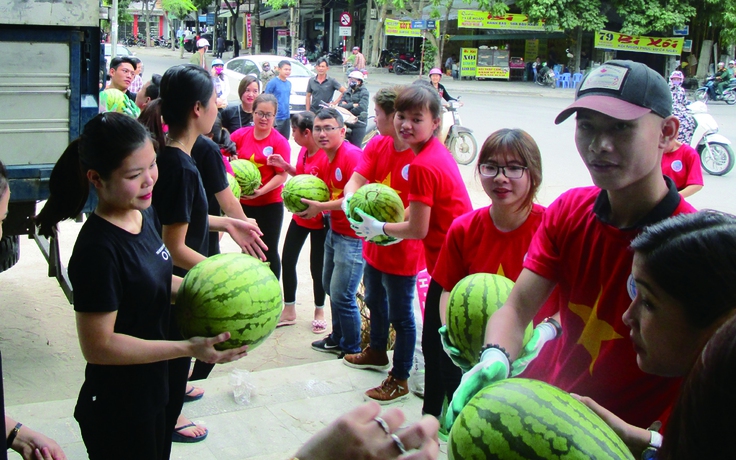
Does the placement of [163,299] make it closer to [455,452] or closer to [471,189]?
[455,452]

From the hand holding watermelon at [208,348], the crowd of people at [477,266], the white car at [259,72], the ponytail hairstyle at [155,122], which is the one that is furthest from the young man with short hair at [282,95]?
the hand holding watermelon at [208,348]

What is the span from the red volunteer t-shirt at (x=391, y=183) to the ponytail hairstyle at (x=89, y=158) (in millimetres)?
2143

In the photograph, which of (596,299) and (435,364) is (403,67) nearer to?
(435,364)

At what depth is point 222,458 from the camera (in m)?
3.75

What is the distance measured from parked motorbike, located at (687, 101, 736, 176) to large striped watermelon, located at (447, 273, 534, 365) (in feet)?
34.1

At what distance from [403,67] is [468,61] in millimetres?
3477

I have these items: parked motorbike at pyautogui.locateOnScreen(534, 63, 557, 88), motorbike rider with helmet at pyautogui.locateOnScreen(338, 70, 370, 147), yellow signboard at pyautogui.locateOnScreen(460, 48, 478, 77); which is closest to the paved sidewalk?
motorbike rider with helmet at pyautogui.locateOnScreen(338, 70, 370, 147)

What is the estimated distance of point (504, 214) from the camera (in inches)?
122

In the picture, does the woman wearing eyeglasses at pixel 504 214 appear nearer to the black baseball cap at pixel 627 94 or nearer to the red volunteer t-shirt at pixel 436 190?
the red volunteer t-shirt at pixel 436 190

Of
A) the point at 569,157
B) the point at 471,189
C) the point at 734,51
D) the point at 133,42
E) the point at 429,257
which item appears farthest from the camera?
the point at 133,42

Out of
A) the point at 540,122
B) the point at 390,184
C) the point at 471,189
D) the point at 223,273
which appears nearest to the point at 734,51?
the point at 540,122

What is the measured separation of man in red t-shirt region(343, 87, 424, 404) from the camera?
14.4 feet

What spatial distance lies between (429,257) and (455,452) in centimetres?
250

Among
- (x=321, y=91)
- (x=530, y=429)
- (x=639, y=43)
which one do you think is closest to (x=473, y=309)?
(x=530, y=429)
